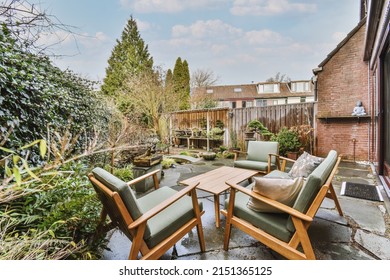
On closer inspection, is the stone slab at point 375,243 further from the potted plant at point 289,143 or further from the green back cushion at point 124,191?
the potted plant at point 289,143

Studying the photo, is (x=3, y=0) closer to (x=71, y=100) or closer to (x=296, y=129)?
(x=71, y=100)

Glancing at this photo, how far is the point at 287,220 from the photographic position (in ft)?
4.97

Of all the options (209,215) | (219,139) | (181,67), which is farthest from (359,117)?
(181,67)

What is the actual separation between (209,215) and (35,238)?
1.72 metres

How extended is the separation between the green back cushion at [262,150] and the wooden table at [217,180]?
0.89 metres

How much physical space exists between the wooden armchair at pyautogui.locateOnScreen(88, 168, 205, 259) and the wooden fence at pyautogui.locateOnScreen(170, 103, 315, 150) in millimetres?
5168

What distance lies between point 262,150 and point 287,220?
229 cm

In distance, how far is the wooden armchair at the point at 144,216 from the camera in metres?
1.30

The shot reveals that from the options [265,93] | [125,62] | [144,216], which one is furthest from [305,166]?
[265,93]

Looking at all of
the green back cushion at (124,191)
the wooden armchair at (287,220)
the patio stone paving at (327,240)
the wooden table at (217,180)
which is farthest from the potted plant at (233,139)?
the green back cushion at (124,191)

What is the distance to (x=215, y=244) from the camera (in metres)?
1.87

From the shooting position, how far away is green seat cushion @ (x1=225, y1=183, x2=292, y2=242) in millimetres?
1462

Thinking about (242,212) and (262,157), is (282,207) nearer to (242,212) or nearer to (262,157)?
(242,212)

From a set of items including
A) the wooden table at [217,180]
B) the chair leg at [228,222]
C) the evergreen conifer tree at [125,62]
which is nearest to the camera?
the chair leg at [228,222]
